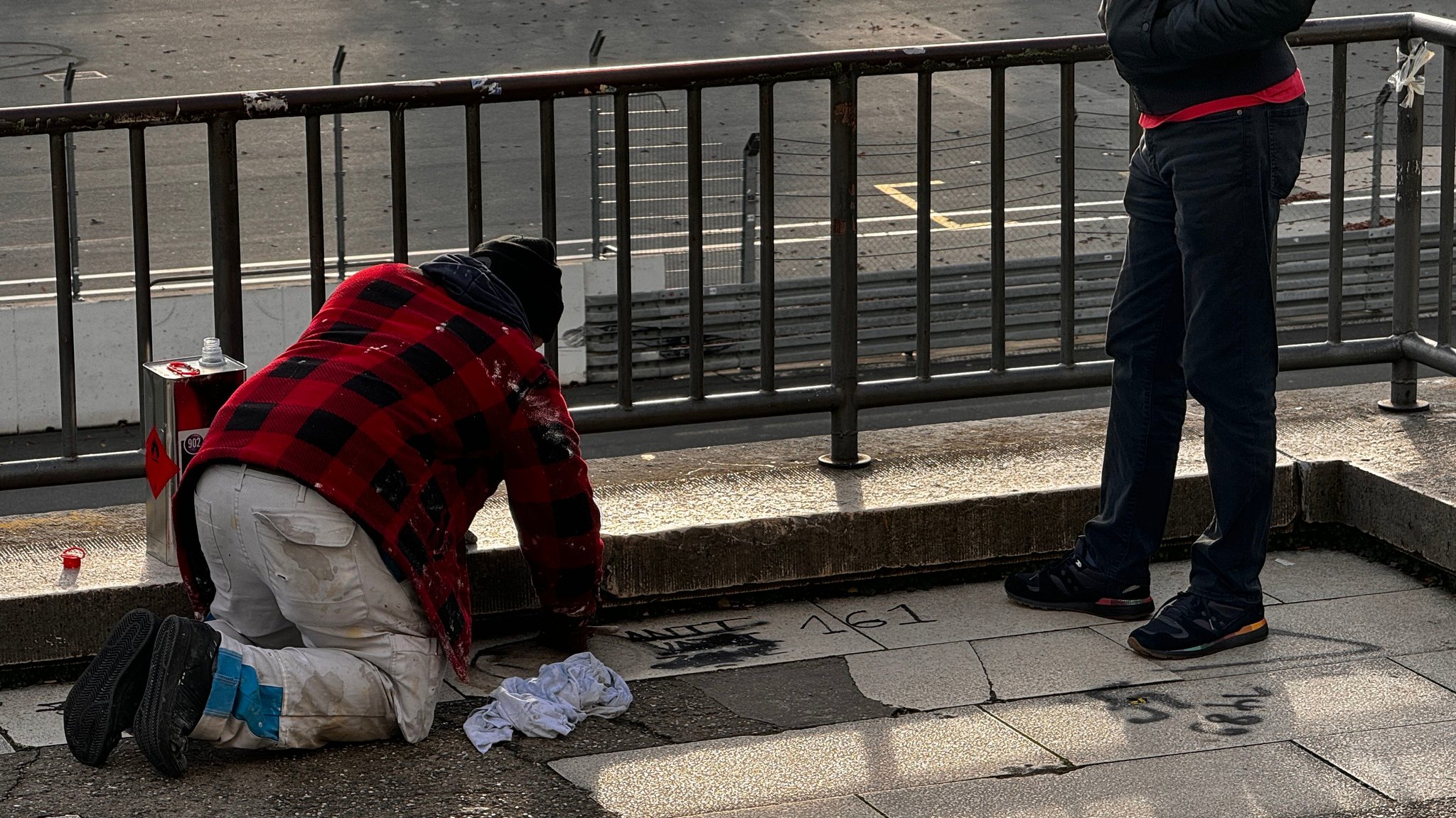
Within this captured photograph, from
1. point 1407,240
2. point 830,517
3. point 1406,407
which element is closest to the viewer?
point 830,517

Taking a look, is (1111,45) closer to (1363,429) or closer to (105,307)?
(1363,429)

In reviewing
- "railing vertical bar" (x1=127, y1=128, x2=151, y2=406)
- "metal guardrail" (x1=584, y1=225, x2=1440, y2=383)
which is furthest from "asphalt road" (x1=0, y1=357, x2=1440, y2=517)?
"railing vertical bar" (x1=127, y1=128, x2=151, y2=406)

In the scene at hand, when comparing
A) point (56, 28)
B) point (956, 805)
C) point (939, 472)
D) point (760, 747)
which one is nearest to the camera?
point (956, 805)

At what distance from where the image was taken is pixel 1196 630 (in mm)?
4152

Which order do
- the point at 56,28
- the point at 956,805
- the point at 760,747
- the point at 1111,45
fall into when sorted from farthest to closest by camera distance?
1. the point at 56,28
2. the point at 1111,45
3. the point at 760,747
4. the point at 956,805

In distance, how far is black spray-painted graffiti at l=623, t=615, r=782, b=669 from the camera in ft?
13.9

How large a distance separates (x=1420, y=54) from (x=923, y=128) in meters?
1.35

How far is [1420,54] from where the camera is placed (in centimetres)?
490

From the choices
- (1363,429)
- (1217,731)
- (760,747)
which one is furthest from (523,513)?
(1363,429)

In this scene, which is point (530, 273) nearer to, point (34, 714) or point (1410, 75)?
point (34, 714)

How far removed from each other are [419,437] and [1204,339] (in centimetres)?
172

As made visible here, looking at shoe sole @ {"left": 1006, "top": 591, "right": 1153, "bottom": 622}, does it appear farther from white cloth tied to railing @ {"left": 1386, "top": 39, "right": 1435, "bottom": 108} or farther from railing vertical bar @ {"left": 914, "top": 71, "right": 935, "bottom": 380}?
white cloth tied to railing @ {"left": 1386, "top": 39, "right": 1435, "bottom": 108}

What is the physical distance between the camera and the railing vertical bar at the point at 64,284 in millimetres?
4238

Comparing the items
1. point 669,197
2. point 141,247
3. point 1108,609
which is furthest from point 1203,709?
point 669,197
